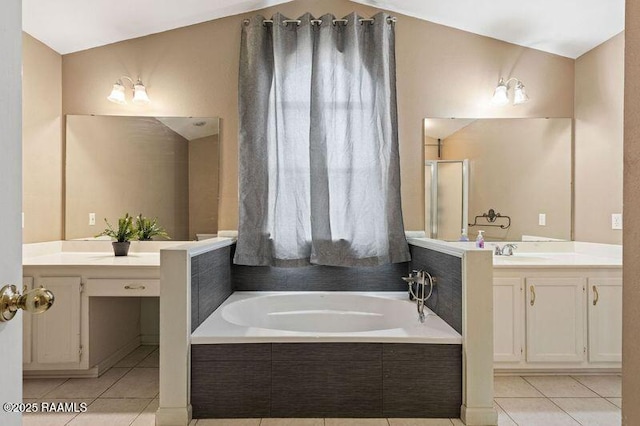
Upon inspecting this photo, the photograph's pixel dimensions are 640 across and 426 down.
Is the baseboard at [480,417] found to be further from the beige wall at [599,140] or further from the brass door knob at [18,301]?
the brass door knob at [18,301]

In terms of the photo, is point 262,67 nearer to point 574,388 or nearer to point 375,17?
point 375,17

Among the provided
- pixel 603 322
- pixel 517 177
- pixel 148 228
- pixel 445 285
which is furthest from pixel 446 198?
pixel 148 228

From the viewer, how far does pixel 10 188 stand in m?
0.70

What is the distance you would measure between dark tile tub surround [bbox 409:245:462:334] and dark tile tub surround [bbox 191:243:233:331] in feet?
4.38

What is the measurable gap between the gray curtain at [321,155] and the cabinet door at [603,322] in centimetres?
125

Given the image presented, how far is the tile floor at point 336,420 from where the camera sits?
2051 mm

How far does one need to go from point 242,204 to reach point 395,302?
125 cm

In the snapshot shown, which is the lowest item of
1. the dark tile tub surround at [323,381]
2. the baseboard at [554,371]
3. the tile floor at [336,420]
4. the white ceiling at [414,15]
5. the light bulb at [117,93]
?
the tile floor at [336,420]

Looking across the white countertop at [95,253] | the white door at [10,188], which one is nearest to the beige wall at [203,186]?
the white countertop at [95,253]

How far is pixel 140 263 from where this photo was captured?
2.65 m

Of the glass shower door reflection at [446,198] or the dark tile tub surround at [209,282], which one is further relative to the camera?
the glass shower door reflection at [446,198]

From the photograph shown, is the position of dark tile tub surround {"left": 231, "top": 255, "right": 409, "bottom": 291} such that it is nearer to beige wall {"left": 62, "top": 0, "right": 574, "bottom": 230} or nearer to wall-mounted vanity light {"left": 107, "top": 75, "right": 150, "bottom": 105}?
beige wall {"left": 62, "top": 0, "right": 574, "bottom": 230}

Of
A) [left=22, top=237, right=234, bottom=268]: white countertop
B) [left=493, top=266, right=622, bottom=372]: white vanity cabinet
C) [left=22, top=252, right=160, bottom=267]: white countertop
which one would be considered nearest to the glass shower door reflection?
[left=493, top=266, right=622, bottom=372]: white vanity cabinet

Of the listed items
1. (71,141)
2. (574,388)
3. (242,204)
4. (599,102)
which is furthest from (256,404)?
(599,102)
